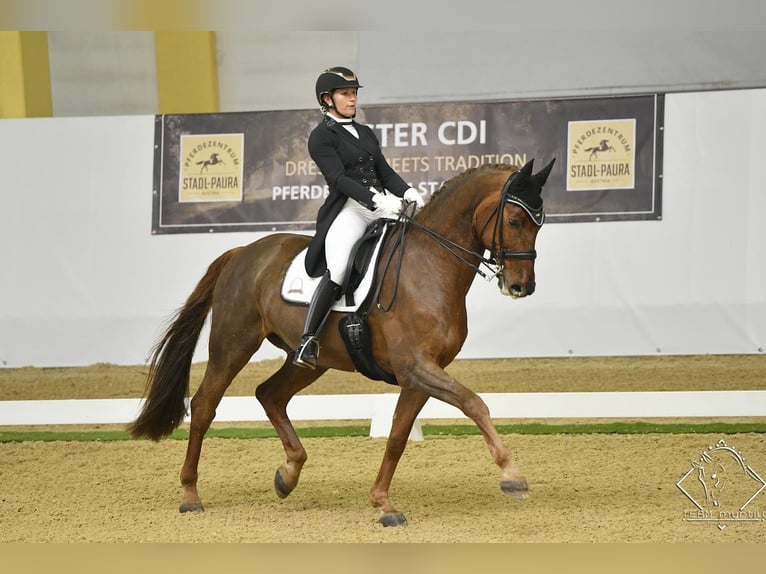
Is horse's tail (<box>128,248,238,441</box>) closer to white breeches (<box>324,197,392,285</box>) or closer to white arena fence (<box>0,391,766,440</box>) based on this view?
white breeches (<box>324,197,392,285</box>)

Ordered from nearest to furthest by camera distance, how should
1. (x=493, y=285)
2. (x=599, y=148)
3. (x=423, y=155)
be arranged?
(x=599, y=148), (x=493, y=285), (x=423, y=155)

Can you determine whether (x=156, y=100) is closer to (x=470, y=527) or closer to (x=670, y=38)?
(x=670, y=38)

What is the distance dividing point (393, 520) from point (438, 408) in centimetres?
235

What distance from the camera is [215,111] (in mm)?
10836

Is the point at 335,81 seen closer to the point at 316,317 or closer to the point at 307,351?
the point at 316,317

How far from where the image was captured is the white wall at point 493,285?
902cm

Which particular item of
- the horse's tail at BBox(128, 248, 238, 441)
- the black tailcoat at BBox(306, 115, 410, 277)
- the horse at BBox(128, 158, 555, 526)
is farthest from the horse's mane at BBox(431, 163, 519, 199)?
the horse's tail at BBox(128, 248, 238, 441)

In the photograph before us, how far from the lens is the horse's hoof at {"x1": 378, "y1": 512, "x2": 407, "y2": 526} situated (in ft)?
14.8

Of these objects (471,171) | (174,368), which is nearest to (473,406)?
(471,171)

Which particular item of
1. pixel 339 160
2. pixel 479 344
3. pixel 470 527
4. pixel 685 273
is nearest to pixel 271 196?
pixel 479 344

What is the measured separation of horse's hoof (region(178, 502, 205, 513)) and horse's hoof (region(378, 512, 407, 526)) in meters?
1.07

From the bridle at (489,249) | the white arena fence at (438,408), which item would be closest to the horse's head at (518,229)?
the bridle at (489,249)

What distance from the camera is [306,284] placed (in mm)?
4922

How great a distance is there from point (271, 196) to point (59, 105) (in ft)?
9.94
